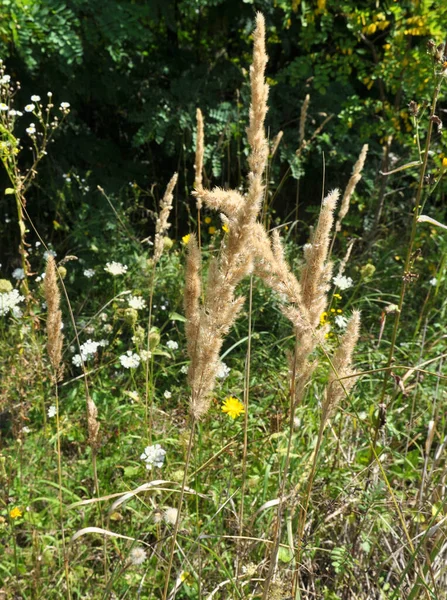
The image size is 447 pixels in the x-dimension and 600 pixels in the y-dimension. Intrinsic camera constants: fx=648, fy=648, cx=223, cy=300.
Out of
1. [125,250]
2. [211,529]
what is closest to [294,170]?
[125,250]

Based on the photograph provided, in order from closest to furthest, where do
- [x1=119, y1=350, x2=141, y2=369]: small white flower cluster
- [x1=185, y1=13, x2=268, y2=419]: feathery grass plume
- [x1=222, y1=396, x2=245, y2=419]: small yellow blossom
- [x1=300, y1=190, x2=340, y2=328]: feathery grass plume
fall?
[x1=185, y1=13, x2=268, y2=419]: feathery grass plume
[x1=300, y1=190, x2=340, y2=328]: feathery grass plume
[x1=222, y1=396, x2=245, y2=419]: small yellow blossom
[x1=119, y1=350, x2=141, y2=369]: small white flower cluster

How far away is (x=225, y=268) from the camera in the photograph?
100cm

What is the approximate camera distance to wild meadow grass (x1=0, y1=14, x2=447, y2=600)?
1.15 metres

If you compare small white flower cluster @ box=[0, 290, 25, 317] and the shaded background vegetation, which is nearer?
small white flower cluster @ box=[0, 290, 25, 317]

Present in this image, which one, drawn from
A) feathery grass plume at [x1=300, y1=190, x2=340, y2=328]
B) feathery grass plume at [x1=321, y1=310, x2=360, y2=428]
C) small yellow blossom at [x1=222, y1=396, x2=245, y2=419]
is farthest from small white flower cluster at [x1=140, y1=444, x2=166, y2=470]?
feathery grass plume at [x1=300, y1=190, x2=340, y2=328]

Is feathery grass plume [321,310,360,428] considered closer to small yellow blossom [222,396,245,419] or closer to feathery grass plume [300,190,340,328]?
feathery grass plume [300,190,340,328]

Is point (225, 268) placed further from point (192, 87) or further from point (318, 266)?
point (192, 87)

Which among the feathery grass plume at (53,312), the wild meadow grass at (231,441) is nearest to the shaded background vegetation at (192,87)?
the wild meadow grass at (231,441)

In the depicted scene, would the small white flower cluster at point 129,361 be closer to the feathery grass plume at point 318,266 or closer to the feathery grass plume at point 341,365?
the feathery grass plume at point 341,365

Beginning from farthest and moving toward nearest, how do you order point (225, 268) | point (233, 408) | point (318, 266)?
1. point (233, 408)
2. point (318, 266)
3. point (225, 268)

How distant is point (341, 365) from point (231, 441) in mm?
507

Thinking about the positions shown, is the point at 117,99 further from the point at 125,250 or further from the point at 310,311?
the point at 310,311

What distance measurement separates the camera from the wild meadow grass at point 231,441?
115 cm

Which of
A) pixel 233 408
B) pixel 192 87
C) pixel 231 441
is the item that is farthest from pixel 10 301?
pixel 192 87
